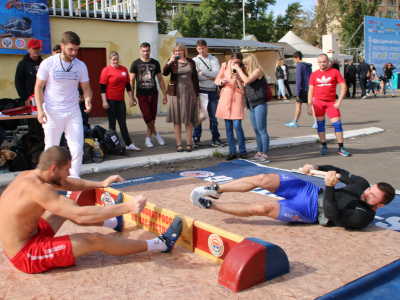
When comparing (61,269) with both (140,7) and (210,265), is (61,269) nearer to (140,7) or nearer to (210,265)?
(210,265)

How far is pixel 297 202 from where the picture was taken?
4.40 metres

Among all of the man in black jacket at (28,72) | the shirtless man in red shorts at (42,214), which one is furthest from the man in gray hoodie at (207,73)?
the shirtless man in red shorts at (42,214)

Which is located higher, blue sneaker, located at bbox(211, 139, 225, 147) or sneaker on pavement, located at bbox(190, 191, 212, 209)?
sneaker on pavement, located at bbox(190, 191, 212, 209)

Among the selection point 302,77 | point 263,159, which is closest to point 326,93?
point 263,159

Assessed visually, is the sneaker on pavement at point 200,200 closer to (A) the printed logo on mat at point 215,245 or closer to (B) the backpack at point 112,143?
(A) the printed logo on mat at point 215,245

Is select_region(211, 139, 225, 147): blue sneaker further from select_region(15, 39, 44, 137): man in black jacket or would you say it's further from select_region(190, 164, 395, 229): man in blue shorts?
select_region(190, 164, 395, 229): man in blue shorts

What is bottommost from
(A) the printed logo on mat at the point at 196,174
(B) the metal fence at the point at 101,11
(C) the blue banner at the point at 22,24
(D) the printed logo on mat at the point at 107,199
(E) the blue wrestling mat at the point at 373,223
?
(E) the blue wrestling mat at the point at 373,223

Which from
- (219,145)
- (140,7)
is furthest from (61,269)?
(140,7)

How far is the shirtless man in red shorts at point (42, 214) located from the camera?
126 inches

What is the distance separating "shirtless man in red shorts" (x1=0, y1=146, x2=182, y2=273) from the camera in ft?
10.5

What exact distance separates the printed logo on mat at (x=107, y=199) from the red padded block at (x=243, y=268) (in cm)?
220

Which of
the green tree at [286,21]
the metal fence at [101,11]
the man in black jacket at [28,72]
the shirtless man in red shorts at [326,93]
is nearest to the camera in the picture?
the man in black jacket at [28,72]

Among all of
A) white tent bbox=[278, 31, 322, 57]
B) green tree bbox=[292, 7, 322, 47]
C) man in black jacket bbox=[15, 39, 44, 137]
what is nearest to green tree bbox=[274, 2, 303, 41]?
green tree bbox=[292, 7, 322, 47]

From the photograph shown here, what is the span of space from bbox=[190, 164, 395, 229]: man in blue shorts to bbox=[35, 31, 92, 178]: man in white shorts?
2.47m
